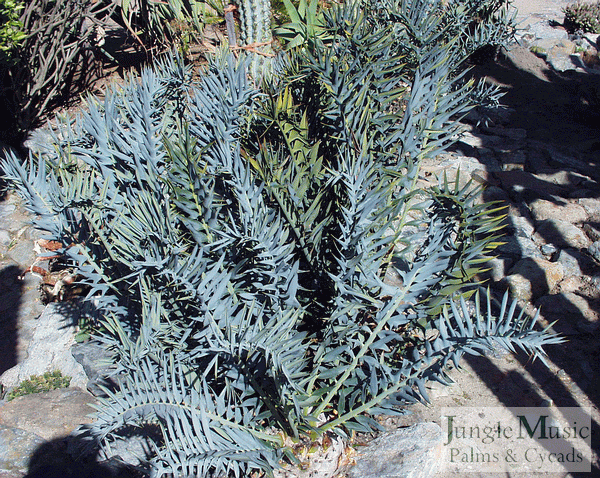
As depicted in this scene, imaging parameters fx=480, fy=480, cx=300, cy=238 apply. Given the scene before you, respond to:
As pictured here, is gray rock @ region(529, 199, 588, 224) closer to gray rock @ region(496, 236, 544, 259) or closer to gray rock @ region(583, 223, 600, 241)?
gray rock @ region(583, 223, 600, 241)

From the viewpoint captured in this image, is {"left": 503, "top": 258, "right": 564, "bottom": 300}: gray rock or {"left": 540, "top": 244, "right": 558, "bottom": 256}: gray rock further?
{"left": 540, "top": 244, "right": 558, "bottom": 256}: gray rock

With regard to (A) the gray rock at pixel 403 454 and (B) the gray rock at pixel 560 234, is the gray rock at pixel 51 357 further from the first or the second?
(B) the gray rock at pixel 560 234

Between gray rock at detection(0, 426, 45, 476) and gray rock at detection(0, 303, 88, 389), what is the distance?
462mm

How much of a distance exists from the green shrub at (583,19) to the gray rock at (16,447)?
9013 millimetres

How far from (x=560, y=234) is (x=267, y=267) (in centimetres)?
242

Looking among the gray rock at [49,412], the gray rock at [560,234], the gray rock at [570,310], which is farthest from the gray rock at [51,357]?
the gray rock at [560,234]

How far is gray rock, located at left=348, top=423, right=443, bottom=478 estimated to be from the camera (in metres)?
1.76

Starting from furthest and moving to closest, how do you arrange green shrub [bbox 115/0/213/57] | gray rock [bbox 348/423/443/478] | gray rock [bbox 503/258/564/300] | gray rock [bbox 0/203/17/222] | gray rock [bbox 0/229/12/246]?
green shrub [bbox 115/0/213/57] < gray rock [bbox 0/203/17/222] < gray rock [bbox 0/229/12/246] < gray rock [bbox 503/258/564/300] < gray rock [bbox 348/423/443/478]

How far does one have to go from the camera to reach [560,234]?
10.7 ft

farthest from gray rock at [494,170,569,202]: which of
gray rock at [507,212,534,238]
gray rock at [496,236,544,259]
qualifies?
gray rock at [496,236,544,259]

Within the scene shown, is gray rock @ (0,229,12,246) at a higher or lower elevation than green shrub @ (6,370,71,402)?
lower

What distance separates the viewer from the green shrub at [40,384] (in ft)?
8.14

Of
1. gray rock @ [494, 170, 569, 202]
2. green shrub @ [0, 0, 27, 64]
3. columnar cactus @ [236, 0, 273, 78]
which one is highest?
columnar cactus @ [236, 0, 273, 78]

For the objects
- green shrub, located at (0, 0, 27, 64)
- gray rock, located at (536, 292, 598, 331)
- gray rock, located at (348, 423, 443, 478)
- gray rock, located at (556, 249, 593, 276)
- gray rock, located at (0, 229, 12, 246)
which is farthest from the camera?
gray rock, located at (0, 229, 12, 246)
